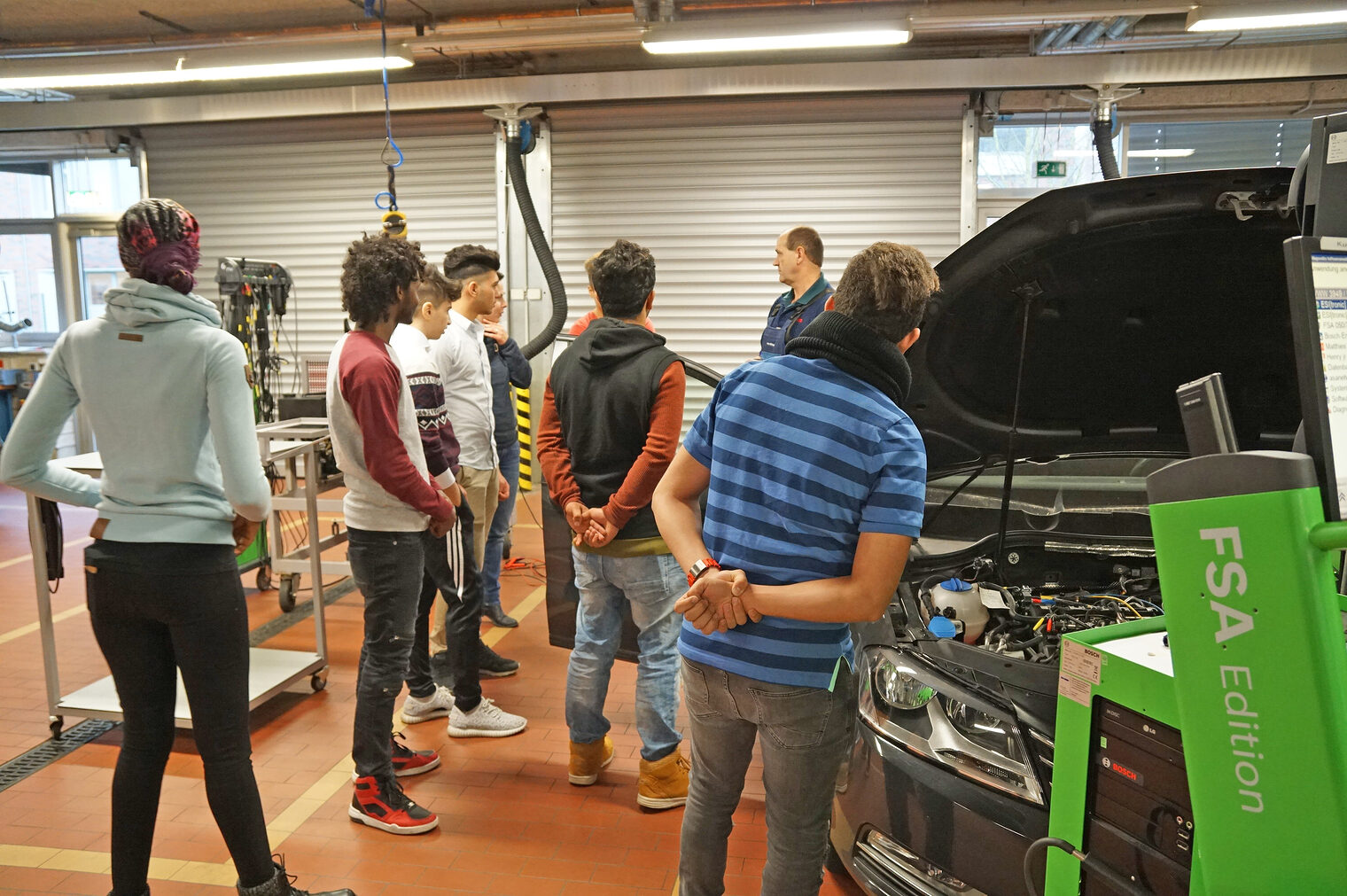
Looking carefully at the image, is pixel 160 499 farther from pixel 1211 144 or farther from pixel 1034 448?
pixel 1211 144

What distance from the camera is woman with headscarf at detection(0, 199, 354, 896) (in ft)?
6.88

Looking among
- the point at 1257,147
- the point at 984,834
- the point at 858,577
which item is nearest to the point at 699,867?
the point at 984,834

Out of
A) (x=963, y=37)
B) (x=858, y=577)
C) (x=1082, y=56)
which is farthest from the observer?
(x=963, y=37)

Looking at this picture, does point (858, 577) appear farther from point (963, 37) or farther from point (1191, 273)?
point (963, 37)

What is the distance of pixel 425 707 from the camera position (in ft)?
12.5

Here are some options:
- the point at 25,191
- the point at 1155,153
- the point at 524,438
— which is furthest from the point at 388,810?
the point at 25,191

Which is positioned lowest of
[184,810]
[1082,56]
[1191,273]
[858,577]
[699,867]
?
[184,810]

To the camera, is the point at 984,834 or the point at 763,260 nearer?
the point at 984,834

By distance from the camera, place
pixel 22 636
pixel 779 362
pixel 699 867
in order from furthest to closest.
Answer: pixel 22 636
pixel 699 867
pixel 779 362

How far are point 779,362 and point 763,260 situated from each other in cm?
689

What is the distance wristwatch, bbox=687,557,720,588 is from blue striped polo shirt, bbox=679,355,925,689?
0.04m

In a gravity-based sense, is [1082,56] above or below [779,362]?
above

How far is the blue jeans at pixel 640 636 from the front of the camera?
118 inches

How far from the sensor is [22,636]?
4898mm
